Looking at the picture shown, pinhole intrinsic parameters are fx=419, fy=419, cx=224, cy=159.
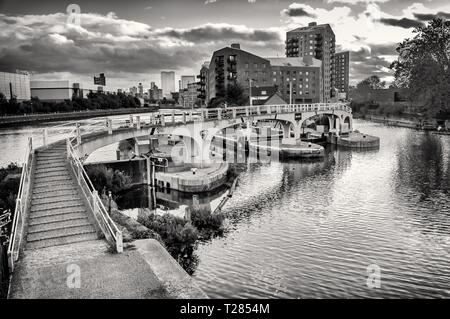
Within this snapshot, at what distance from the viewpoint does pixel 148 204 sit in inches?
1308

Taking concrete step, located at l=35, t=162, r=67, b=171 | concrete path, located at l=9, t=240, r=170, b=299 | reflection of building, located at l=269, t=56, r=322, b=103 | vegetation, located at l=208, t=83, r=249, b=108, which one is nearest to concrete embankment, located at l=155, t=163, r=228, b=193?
concrete step, located at l=35, t=162, r=67, b=171

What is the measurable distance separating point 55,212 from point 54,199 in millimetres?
835

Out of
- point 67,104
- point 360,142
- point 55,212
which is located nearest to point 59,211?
point 55,212

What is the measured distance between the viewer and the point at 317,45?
164 meters

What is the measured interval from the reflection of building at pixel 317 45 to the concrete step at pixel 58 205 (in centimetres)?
15031

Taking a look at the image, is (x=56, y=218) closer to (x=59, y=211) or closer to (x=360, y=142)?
(x=59, y=211)

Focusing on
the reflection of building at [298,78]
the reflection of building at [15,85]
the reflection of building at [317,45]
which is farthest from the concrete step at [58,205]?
the reflection of building at [317,45]

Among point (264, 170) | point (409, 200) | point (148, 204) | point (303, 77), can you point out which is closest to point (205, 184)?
point (148, 204)

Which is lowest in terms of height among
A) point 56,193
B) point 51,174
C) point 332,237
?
point 332,237

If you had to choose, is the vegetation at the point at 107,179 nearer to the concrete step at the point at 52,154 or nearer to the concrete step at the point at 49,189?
the concrete step at the point at 52,154

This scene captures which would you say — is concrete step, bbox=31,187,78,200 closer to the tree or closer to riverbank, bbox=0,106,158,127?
riverbank, bbox=0,106,158,127

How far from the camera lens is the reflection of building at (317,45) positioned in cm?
16375

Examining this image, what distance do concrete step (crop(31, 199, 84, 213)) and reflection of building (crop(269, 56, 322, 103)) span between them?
118918mm
